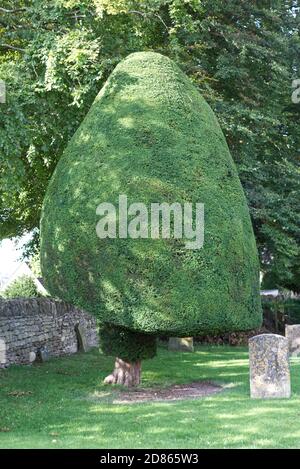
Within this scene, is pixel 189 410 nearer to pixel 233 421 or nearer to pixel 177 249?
pixel 233 421

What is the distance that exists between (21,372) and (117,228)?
5.17m

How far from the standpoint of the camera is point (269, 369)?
34.2 ft

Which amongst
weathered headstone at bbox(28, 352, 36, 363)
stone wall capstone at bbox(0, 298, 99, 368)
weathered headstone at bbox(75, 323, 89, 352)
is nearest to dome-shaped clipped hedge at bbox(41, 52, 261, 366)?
stone wall capstone at bbox(0, 298, 99, 368)

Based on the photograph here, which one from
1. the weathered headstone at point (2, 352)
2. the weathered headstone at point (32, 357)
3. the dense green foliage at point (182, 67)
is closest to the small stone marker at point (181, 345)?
the dense green foliage at point (182, 67)

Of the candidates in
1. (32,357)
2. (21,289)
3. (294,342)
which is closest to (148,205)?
(32,357)

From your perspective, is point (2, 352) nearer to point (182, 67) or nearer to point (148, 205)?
point (148, 205)

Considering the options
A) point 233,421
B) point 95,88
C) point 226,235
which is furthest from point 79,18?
point 233,421

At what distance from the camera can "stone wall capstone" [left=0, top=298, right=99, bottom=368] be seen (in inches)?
561

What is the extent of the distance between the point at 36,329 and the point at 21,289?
17.6ft

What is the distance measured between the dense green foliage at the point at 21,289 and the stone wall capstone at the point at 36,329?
7.67 ft

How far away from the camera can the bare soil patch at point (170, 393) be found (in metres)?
10.7

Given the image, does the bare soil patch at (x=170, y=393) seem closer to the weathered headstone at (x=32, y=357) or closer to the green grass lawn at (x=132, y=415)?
the green grass lawn at (x=132, y=415)

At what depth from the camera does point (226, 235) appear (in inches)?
404

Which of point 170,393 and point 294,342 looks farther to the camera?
point 294,342
